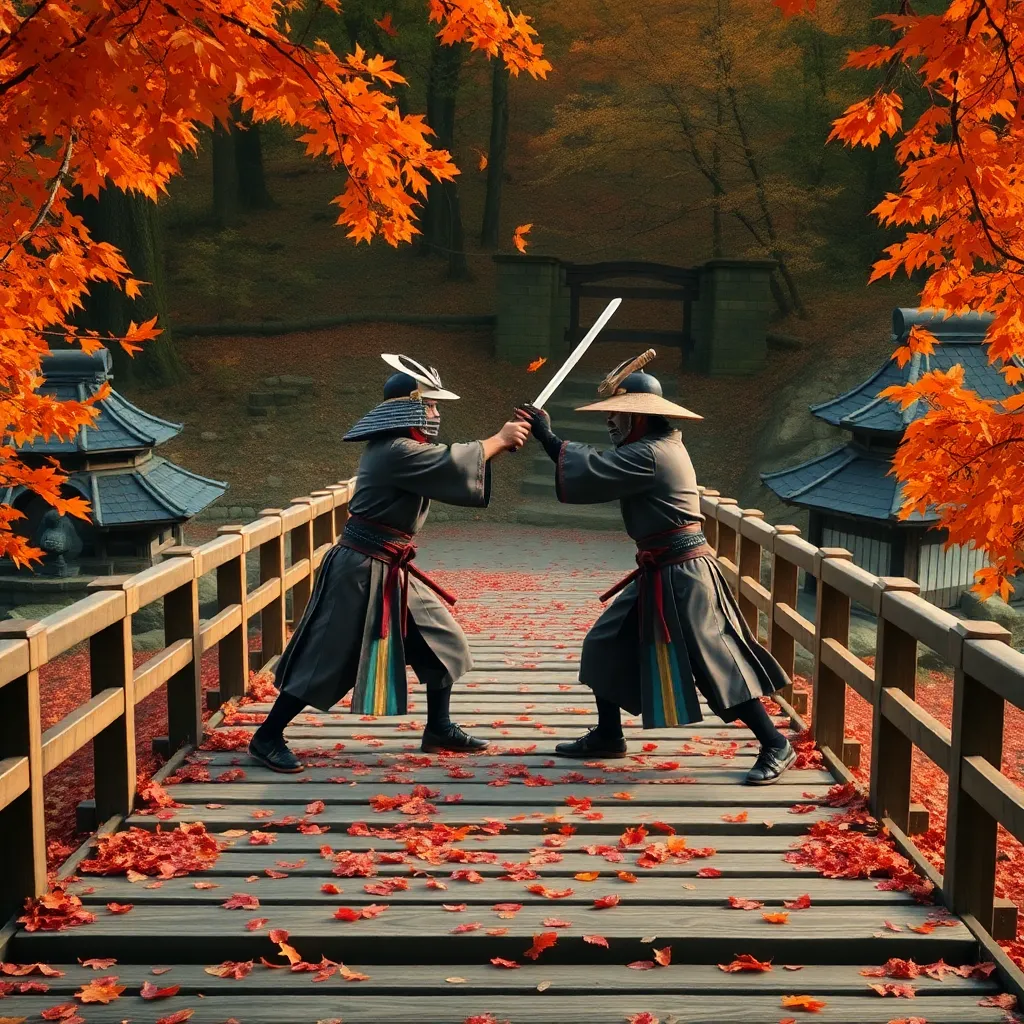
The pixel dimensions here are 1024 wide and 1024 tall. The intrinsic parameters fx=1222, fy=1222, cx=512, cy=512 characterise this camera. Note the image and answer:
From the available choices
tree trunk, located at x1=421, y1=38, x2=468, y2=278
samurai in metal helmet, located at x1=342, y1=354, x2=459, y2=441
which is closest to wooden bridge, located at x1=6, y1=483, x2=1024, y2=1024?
samurai in metal helmet, located at x1=342, y1=354, x2=459, y2=441

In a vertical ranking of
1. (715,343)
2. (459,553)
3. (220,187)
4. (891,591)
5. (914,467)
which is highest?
(220,187)

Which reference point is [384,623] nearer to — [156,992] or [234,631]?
[234,631]

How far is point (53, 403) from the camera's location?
639cm

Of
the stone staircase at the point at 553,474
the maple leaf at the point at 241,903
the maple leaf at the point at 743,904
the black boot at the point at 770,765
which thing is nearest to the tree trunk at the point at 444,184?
the stone staircase at the point at 553,474

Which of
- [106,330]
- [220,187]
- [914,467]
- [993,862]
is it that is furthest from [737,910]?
Result: [220,187]

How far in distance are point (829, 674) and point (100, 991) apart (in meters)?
3.63

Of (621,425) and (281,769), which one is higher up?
(621,425)

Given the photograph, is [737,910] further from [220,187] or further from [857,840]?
[220,187]

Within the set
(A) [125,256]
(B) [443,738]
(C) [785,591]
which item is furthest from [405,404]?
(A) [125,256]

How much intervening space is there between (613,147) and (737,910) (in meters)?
19.7

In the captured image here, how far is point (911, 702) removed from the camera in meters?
4.68

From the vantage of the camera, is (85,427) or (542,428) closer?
(542,428)

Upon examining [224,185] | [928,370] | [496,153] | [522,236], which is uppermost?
[496,153]

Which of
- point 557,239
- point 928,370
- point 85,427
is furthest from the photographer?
point 557,239
